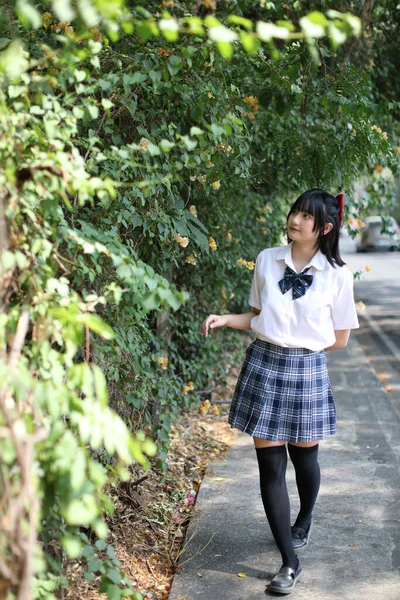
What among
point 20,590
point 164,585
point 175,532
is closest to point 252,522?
point 175,532

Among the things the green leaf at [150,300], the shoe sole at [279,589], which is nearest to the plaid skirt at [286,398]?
the shoe sole at [279,589]

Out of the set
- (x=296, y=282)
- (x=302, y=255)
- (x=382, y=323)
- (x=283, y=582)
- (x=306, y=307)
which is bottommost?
(x=382, y=323)

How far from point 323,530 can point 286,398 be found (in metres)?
0.92

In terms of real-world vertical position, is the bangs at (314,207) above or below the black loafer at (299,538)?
above

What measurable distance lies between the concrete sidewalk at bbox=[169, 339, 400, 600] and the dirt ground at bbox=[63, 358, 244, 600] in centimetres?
8

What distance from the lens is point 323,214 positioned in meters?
3.35

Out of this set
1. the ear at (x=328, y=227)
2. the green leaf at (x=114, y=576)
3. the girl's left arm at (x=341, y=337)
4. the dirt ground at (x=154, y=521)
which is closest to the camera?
the green leaf at (x=114, y=576)

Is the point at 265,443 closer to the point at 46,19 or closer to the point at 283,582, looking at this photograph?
the point at 283,582

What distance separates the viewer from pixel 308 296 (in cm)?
334

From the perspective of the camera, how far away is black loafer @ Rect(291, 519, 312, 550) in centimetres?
360

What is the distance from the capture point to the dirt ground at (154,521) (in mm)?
3283

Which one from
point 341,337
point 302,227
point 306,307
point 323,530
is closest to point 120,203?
point 302,227

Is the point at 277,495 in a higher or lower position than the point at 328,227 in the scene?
lower

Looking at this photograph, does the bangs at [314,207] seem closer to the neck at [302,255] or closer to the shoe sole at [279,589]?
the neck at [302,255]
